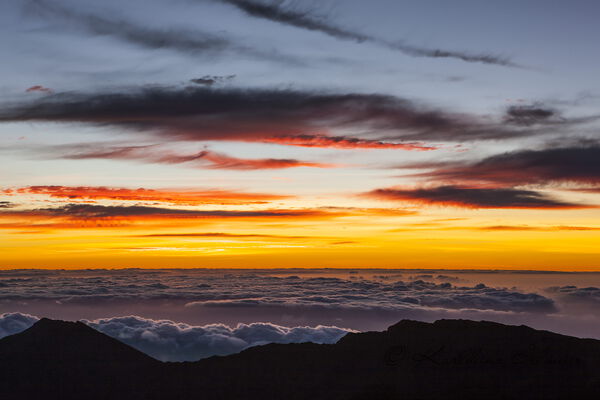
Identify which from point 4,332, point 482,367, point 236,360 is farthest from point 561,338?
point 4,332

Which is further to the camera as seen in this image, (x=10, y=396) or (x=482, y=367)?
(x=10, y=396)

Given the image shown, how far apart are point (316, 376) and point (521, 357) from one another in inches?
939

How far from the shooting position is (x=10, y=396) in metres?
70.6

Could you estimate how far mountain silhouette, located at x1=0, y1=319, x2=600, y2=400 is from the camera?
183ft

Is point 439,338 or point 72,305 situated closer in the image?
point 439,338

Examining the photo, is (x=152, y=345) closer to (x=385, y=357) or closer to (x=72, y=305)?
(x=385, y=357)

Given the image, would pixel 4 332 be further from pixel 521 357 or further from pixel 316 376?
pixel 521 357

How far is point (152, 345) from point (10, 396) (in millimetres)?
40638

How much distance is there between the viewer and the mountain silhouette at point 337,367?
55.8 metres

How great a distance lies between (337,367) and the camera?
229 feet

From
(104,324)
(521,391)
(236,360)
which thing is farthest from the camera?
(104,324)

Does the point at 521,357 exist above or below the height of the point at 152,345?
above

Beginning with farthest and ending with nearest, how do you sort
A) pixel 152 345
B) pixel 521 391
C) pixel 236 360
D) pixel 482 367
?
pixel 152 345 → pixel 236 360 → pixel 482 367 → pixel 521 391

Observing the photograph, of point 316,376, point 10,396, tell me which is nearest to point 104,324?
point 10,396
